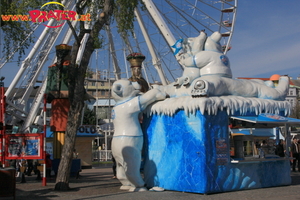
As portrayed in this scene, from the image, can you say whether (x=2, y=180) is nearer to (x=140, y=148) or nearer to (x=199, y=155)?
(x=140, y=148)

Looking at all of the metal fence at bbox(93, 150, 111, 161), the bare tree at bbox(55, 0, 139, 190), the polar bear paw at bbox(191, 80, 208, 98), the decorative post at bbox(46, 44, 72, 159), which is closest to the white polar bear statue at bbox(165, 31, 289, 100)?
the polar bear paw at bbox(191, 80, 208, 98)

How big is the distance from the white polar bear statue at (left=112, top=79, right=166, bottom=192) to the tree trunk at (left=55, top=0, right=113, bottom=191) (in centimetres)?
117

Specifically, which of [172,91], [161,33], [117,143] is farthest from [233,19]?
[117,143]

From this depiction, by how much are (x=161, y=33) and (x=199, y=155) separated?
12810 mm

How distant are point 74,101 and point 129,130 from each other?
2.01 meters

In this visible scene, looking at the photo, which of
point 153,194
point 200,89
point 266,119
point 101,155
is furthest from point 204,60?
point 101,155

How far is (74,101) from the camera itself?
11438 millimetres

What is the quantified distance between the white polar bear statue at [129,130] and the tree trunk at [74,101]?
117cm

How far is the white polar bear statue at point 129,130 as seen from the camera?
10.6 m

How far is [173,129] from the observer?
412 inches

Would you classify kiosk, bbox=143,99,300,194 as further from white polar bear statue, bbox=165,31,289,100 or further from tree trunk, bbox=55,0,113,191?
tree trunk, bbox=55,0,113,191

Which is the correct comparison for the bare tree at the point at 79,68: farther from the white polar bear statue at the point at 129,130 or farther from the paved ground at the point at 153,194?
the white polar bear statue at the point at 129,130

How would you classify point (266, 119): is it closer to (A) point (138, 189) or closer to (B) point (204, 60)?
(B) point (204, 60)

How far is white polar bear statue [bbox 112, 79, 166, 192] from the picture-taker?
10.6 m
